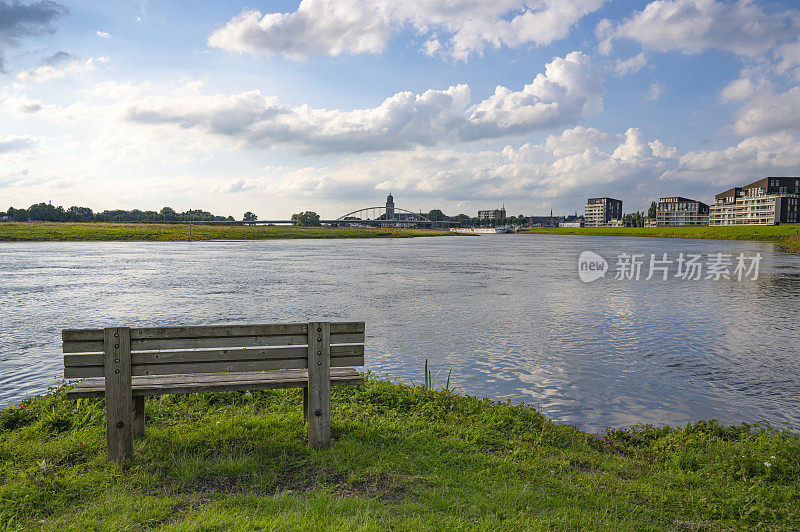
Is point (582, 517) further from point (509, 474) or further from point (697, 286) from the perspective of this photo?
point (697, 286)

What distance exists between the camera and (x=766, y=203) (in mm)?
173000

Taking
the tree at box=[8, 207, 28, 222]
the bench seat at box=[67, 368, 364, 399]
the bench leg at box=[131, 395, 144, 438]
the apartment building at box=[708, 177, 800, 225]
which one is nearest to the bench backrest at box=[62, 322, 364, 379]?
the bench seat at box=[67, 368, 364, 399]

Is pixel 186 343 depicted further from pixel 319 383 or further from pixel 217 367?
pixel 319 383

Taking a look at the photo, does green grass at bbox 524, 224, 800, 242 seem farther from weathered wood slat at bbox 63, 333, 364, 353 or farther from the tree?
the tree

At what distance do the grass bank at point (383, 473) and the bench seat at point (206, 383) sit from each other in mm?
760

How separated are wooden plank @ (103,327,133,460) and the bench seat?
187mm

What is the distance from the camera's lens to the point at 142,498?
5.40 metres

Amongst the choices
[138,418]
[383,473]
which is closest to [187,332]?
[138,418]

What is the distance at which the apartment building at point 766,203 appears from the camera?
544ft

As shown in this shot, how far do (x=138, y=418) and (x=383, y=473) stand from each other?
3417 millimetres

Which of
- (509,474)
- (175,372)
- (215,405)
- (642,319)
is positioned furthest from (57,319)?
(642,319)

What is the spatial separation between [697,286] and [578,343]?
66.4 ft

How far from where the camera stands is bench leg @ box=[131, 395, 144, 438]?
6.93m

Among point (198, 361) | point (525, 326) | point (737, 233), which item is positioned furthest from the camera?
point (737, 233)
